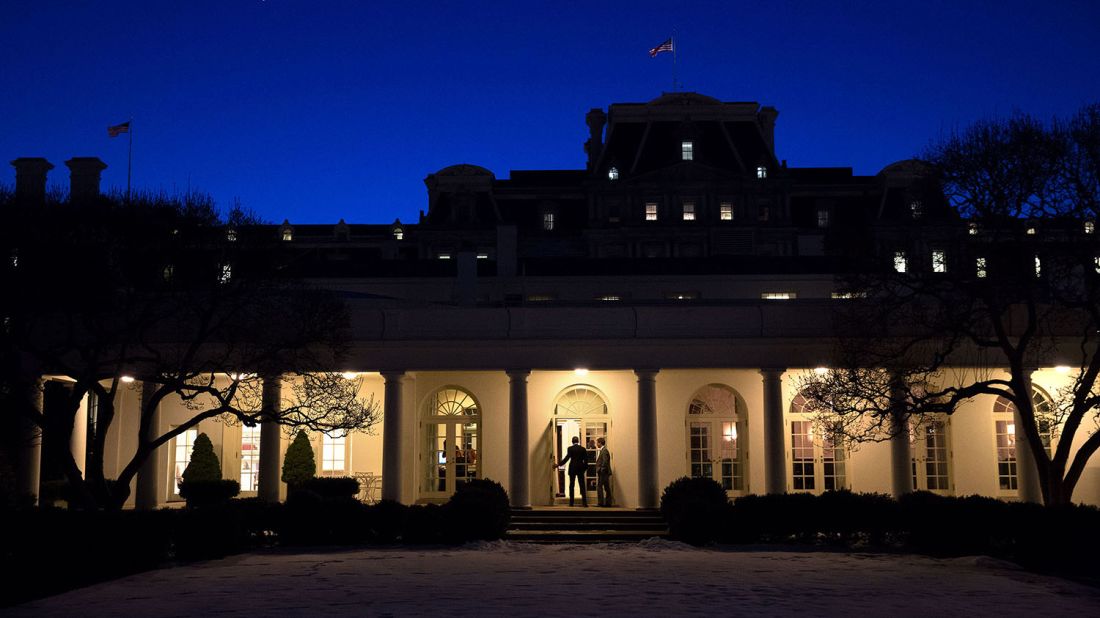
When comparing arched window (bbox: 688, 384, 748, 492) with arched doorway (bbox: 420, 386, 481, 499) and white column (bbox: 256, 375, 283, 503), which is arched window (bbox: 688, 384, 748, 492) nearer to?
arched doorway (bbox: 420, 386, 481, 499)

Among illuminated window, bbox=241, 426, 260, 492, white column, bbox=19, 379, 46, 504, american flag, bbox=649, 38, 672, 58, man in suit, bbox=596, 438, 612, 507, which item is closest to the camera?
white column, bbox=19, 379, 46, 504

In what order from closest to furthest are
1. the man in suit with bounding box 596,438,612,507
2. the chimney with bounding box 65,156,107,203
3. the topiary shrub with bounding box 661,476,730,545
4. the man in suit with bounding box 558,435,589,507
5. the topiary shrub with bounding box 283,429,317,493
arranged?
the topiary shrub with bounding box 661,476,730,545 → the man in suit with bounding box 558,435,589,507 → the man in suit with bounding box 596,438,612,507 → the topiary shrub with bounding box 283,429,317,493 → the chimney with bounding box 65,156,107,203

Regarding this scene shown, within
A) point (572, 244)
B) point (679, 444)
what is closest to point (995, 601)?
point (679, 444)

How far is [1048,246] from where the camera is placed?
74.1 feet

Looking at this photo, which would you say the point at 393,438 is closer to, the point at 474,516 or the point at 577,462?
the point at 577,462

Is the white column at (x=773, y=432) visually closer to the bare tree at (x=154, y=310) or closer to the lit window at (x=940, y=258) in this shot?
the lit window at (x=940, y=258)

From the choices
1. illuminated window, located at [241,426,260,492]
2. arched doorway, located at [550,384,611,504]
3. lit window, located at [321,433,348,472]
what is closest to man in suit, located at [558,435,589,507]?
arched doorway, located at [550,384,611,504]

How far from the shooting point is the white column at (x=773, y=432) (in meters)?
26.6

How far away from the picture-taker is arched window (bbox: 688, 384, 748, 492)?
29250mm

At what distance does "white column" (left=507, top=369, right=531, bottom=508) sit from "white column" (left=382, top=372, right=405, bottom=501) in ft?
8.76

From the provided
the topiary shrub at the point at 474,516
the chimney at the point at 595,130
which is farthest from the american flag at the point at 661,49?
the topiary shrub at the point at 474,516

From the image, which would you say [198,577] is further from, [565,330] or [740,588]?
[565,330]

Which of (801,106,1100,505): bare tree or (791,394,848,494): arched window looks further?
(791,394,848,494): arched window

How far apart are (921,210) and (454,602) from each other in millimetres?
15112
